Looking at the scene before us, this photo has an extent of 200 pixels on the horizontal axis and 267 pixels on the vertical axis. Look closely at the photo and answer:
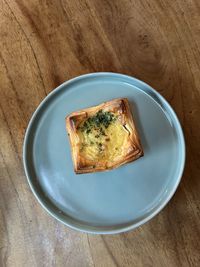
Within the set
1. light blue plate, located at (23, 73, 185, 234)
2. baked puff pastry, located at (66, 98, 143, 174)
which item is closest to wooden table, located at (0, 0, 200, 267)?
light blue plate, located at (23, 73, 185, 234)

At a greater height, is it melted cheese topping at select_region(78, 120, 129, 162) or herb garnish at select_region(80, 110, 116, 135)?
herb garnish at select_region(80, 110, 116, 135)

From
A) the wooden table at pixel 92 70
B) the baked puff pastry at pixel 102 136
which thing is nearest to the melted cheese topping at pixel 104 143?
the baked puff pastry at pixel 102 136

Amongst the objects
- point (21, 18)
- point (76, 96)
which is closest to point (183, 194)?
point (76, 96)

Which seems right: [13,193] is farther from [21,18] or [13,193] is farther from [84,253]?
[21,18]

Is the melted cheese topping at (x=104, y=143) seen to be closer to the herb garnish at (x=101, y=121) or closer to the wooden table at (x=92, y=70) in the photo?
the herb garnish at (x=101, y=121)

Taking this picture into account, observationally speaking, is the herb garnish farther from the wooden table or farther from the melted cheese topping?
the wooden table

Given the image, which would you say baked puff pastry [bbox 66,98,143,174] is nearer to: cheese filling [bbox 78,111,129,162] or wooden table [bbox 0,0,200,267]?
cheese filling [bbox 78,111,129,162]
